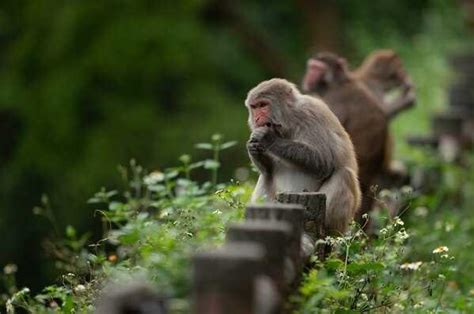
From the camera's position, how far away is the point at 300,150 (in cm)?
690

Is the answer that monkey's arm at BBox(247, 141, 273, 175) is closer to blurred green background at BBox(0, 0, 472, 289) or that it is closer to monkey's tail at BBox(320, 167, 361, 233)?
monkey's tail at BBox(320, 167, 361, 233)

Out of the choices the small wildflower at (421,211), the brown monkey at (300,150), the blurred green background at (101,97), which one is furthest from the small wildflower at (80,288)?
the blurred green background at (101,97)

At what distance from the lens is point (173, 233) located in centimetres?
595

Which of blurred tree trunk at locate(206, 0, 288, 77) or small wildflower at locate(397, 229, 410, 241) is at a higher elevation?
blurred tree trunk at locate(206, 0, 288, 77)

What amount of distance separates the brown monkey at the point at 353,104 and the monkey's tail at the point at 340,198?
2.78 metres

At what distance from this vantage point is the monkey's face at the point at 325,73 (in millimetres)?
9867

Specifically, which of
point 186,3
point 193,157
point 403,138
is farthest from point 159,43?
point 403,138

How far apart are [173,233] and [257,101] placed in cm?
118

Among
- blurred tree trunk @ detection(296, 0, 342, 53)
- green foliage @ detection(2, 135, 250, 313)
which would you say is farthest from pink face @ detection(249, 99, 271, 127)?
blurred tree trunk @ detection(296, 0, 342, 53)

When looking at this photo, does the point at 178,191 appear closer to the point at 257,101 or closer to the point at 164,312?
the point at 257,101

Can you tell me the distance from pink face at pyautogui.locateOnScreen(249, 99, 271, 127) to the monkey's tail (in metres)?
0.49

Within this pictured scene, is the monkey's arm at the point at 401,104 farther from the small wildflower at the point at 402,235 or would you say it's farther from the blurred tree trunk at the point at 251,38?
the blurred tree trunk at the point at 251,38

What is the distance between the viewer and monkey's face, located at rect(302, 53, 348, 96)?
32.4 ft

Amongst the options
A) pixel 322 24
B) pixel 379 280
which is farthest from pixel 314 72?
pixel 322 24
